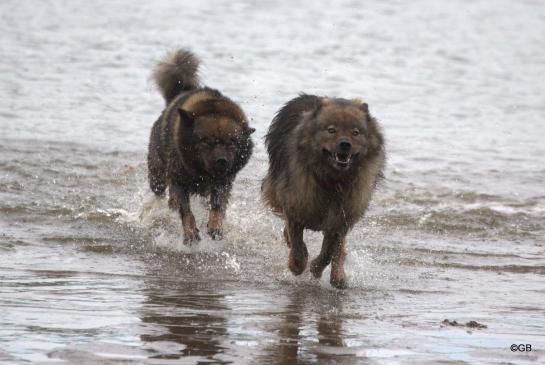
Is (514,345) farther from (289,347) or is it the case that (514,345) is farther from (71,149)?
(71,149)

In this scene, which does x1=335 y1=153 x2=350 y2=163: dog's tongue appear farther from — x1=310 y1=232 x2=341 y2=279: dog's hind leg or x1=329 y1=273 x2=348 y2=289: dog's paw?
x1=329 y1=273 x2=348 y2=289: dog's paw

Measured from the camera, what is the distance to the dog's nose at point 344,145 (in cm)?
720

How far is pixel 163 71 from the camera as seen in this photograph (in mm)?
10609

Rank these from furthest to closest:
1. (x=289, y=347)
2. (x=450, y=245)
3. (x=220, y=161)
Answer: (x=450, y=245), (x=220, y=161), (x=289, y=347)

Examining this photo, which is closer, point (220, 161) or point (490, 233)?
point (220, 161)

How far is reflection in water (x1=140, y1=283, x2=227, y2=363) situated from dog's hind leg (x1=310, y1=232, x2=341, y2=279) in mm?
1078

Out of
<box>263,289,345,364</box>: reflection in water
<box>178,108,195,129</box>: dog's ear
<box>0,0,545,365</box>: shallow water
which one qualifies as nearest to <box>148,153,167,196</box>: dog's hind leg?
<box>0,0,545,365</box>: shallow water

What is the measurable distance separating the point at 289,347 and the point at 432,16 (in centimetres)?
2799

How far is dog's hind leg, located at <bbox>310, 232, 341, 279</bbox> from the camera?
26.2ft

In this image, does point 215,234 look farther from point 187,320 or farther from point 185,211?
point 187,320

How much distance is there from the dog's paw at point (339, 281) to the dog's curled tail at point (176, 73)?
3432 millimetres

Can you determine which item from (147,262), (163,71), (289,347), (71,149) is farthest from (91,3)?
(289,347)

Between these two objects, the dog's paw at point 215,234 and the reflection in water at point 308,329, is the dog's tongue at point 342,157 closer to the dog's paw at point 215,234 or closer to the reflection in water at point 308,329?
the reflection in water at point 308,329
